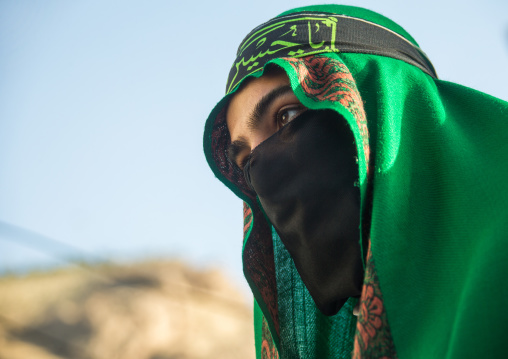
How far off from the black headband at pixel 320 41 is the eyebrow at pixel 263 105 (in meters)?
0.17

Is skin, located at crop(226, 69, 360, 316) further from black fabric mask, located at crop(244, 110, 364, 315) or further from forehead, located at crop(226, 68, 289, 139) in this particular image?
black fabric mask, located at crop(244, 110, 364, 315)

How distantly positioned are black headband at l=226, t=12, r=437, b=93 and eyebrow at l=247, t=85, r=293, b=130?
0.17 m

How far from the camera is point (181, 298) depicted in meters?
8.47

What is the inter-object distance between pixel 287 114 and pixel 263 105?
0.12 m

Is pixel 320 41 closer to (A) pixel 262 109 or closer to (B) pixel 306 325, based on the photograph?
(A) pixel 262 109

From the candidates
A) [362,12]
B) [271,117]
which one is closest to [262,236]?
[271,117]

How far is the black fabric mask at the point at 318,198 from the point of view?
139 centimetres

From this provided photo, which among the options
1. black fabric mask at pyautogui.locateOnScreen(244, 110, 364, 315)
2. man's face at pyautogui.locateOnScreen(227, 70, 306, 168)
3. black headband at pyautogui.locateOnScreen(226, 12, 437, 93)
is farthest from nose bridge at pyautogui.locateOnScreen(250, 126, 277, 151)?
black headband at pyautogui.locateOnScreen(226, 12, 437, 93)

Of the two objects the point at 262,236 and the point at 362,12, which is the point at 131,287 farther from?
the point at 362,12

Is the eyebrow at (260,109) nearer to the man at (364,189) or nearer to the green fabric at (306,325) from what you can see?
the man at (364,189)

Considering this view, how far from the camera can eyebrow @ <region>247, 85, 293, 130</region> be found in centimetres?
178

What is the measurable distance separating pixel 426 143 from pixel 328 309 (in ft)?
1.92

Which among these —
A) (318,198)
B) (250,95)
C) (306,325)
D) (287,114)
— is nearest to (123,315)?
(306,325)

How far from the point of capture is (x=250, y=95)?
6.27ft
